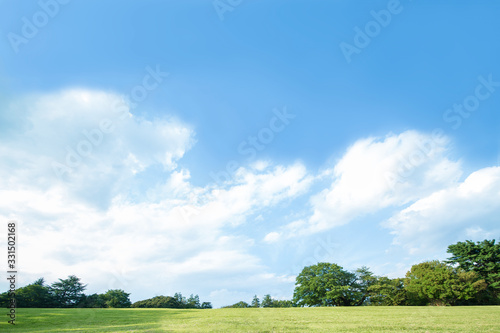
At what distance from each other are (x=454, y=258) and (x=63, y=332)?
72020mm

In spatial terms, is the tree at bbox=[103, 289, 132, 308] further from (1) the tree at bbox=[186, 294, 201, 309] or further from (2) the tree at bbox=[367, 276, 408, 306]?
(2) the tree at bbox=[367, 276, 408, 306]

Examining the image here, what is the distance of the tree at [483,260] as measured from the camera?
5127 cm

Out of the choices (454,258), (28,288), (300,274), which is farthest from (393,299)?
(28,288)

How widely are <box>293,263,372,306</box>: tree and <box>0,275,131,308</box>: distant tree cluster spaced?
37.7 metres

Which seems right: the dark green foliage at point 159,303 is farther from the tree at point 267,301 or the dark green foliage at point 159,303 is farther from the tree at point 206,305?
the tree at point 267,301

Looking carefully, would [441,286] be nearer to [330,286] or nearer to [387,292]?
[387,292]

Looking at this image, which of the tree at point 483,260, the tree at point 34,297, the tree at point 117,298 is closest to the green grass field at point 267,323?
the tree at point 34,297

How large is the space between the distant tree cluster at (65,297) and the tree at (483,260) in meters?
71.3

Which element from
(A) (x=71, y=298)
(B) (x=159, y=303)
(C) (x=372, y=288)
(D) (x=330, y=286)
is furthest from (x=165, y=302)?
(C) (x=372, y=288)

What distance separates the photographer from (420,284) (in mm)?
47062

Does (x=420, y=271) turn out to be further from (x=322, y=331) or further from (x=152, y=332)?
(x=152, y=332)

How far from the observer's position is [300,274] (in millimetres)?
59125

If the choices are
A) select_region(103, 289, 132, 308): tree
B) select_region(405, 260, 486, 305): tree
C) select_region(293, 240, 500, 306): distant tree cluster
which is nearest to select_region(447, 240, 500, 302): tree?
select_region(293, 240, 500, 306): distant tree cluster

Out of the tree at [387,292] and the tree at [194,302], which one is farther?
the tree at [194,302]
